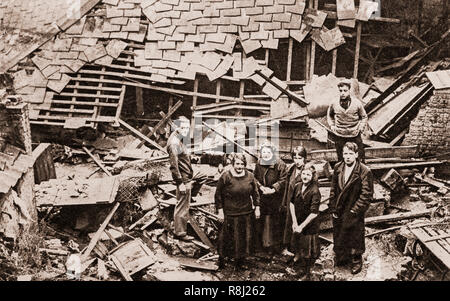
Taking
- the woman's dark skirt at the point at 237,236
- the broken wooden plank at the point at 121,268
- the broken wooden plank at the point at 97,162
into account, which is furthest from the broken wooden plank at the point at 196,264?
the broken wooden plank at the point at 97,162

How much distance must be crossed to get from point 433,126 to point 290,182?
3.33 m

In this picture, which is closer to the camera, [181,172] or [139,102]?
[181,172]

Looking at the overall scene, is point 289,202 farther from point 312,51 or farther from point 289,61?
point 312,51

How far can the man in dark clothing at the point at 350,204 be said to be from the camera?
26.5ft

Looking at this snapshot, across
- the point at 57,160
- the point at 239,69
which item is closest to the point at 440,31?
the point at 239,69

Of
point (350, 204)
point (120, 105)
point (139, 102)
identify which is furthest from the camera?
point (139, 102)

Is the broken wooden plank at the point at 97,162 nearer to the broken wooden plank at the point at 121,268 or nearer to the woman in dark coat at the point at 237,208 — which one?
the broken wooden plank at the point at 121,268

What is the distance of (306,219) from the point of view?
8258mm

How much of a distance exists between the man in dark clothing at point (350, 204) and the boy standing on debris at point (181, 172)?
2.36 m

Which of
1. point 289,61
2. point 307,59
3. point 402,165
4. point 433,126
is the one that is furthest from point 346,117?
point 307,59

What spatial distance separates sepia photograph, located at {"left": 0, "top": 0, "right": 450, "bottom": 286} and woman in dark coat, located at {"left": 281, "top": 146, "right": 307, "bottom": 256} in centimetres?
3

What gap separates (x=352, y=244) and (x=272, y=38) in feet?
17.4

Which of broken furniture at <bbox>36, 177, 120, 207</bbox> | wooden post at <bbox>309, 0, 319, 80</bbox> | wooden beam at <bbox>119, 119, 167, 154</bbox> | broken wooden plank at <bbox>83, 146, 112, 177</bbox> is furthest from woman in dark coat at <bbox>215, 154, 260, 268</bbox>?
wooden post at <bbox>309, 0, 319, 80</bbox>

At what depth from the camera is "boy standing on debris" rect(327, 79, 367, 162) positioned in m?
8.98
